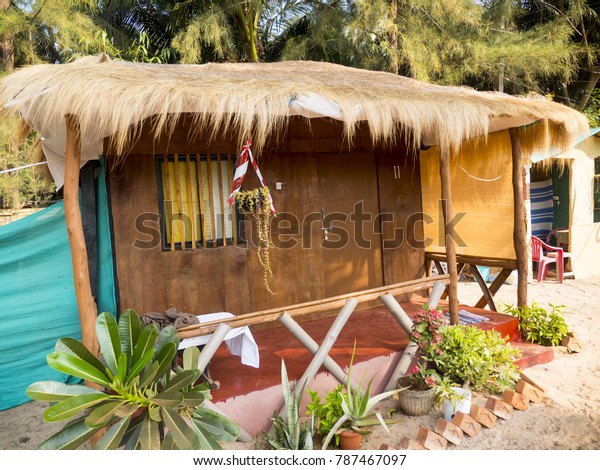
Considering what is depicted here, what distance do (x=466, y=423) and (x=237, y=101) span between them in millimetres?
2752

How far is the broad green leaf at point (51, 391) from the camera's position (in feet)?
7.90

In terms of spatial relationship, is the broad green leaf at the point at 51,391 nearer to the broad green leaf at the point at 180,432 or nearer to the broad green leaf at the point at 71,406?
the broad green leaf at the point at 71,406

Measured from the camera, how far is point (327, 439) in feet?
10.5

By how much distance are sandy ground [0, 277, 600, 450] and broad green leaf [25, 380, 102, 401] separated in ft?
4.17


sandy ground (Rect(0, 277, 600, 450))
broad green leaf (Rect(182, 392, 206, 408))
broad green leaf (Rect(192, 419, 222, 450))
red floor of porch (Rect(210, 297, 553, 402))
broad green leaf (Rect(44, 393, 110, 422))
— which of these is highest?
broad green leaf (Rect(44, 393, 110, 422))

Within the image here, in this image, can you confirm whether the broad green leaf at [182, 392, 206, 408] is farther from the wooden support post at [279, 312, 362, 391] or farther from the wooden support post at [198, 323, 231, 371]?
the wooden support post at [279, 312, 362, 391]

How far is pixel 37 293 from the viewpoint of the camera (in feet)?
13.7

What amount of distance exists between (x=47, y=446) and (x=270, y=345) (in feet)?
7.48

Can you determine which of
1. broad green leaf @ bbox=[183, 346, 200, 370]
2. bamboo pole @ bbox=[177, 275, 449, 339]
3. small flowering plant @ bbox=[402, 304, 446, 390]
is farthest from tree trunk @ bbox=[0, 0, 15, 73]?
small flowering plant @ bbox=[402, 304, 446, 390]

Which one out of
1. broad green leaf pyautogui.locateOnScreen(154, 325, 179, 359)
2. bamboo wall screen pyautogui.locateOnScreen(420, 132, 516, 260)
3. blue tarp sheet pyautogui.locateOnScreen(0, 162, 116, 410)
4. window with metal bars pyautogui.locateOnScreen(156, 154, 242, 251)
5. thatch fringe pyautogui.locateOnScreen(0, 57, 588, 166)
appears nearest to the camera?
broad green leaf pyautogui.locateOnScreen(154, 325, 179, 359)

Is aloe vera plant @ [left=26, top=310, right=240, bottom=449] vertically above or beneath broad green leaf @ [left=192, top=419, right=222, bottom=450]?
above

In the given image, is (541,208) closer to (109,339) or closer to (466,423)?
(466,423)

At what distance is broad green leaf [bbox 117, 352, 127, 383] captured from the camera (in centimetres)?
258
